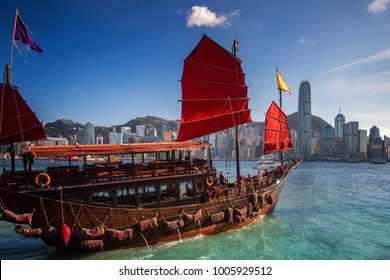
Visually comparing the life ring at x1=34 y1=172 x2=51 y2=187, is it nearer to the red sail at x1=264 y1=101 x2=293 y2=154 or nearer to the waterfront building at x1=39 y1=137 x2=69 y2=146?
the waterfront building at x1=39 y1=137 x2=69 y2=146

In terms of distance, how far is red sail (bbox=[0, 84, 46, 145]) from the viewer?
9693mm

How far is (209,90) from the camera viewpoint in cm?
1681

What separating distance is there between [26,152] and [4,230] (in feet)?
28.4

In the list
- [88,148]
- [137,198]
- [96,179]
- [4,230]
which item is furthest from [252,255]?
[4,230]

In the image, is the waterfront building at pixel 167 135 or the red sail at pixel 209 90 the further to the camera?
the red sail at pixel 209 90

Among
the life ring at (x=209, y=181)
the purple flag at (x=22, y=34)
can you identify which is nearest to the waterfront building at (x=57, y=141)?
the purple flag at (x=22, y=34)

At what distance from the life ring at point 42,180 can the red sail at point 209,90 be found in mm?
8842

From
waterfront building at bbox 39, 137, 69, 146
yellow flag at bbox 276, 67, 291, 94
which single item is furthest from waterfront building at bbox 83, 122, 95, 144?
yellow flag at bbox 276, 67, 291, 94

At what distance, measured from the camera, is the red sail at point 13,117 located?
969 cm

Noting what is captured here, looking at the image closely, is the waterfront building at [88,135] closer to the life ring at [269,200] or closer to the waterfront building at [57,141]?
the waterfront building at [57,141]

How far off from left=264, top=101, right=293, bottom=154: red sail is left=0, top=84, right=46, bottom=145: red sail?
15644 millimetres

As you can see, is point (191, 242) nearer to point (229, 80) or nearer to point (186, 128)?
point (186, 128)

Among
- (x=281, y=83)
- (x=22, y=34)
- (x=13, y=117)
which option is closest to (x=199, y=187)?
(x=13, y=117)

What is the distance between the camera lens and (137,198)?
10406 mm
